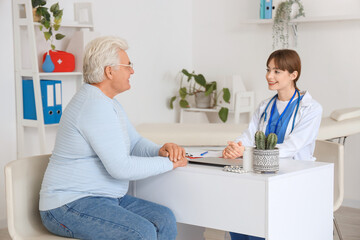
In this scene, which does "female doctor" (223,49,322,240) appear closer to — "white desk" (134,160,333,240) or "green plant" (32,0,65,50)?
"white desk" (134,160,333,240)

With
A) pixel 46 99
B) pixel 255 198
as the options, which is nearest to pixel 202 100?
pixel 46 99

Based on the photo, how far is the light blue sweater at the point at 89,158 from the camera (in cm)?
205

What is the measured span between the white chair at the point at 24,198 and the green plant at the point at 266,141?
0.85 metres

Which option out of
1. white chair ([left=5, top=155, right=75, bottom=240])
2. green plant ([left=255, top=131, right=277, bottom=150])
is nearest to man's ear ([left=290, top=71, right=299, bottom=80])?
green plant ([left=255, top=131, right=277, bottom=150])

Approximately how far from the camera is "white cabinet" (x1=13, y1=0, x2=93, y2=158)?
370 cm

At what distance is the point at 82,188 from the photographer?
6.86 ft

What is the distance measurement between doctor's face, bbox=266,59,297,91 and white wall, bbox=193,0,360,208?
81.7 inches

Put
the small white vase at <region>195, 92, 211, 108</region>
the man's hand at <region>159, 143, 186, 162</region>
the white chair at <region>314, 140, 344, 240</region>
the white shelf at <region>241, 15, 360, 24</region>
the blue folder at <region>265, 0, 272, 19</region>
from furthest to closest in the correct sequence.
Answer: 1. the small white vase at <region>195, 92, 211, 108</region>
2. the blue folder at <region>265, 0, 272, 19</region>
3. the white shelf at <region>241, 15, 360, 24</region>
4. the white chair at <region>314, 140, 344, 240</region>
5. the man's hand at <region>159, 143, 186, 162</region>

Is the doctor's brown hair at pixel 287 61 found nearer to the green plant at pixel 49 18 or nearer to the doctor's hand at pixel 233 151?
the doctor's hand at pixel 233 151

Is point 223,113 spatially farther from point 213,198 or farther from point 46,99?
point 213,198

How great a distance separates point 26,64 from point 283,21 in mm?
2146

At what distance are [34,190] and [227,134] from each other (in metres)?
1.71

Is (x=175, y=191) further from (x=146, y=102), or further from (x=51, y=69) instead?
(x=146, y=102)

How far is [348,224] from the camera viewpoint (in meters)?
4.02
